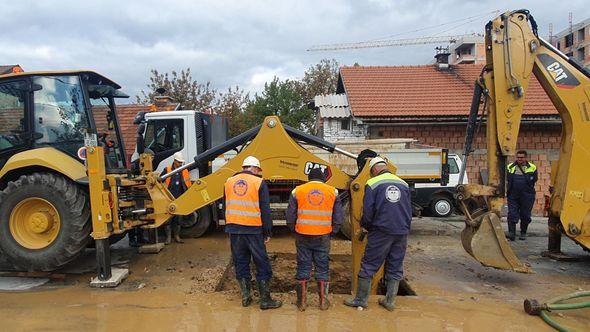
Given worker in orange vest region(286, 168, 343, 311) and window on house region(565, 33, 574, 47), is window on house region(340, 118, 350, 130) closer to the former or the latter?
worker in orange vest region(286, 168, 343, 311)

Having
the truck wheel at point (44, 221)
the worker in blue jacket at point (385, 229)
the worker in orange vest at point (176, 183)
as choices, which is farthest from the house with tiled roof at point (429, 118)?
the truck wheel at point (44, 221)

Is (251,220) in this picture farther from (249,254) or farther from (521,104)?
(521,104)

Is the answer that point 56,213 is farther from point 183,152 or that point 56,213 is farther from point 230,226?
point 183,152

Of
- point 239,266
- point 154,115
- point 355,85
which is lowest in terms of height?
point 239,266

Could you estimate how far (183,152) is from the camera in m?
8.13

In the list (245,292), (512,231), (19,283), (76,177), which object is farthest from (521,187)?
(19,283)

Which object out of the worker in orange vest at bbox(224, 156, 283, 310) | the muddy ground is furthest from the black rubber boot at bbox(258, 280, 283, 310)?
the muddy ground

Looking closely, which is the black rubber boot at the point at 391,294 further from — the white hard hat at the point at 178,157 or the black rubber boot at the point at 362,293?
the white hard hat at the point at 178,157

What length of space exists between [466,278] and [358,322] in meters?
2.38

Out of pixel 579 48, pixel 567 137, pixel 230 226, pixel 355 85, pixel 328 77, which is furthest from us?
pixel 579 48

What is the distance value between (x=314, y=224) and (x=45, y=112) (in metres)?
3.86

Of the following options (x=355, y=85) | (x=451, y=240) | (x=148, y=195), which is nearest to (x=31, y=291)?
(x=148, y=195)

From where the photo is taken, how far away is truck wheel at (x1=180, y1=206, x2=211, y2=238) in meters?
8.08

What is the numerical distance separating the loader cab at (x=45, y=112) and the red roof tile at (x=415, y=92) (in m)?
8.90
